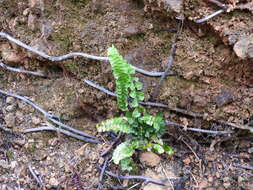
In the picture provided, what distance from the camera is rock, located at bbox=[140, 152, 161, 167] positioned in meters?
2.78

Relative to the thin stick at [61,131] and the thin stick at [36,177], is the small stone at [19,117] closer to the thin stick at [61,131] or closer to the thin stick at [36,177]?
the thin stick at [61,131]

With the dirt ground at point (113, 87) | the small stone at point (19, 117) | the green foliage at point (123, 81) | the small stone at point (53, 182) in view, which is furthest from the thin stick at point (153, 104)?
the small stone at point (53, 182)

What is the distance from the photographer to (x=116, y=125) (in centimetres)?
264

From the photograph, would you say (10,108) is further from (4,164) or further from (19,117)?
(4,164)

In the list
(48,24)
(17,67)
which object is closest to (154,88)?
(48,24)

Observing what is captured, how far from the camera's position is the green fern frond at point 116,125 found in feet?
8.53

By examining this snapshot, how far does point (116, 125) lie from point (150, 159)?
0.46 m

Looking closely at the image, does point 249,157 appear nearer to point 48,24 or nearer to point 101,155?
point 101,155

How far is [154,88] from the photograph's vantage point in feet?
9.29

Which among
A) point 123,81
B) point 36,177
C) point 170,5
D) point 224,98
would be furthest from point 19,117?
point 224,98

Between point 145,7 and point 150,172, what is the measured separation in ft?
4.79

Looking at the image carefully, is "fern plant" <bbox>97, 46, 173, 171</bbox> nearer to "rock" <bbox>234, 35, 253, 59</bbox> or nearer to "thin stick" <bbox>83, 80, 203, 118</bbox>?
"thin stick" <bbox>83, 80, 203, 118</bbox>

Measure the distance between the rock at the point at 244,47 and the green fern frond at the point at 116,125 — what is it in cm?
107

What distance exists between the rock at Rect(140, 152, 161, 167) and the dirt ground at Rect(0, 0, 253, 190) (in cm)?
3
